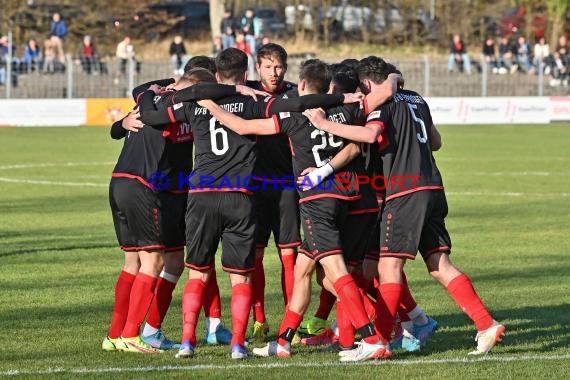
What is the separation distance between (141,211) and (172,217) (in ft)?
0.82

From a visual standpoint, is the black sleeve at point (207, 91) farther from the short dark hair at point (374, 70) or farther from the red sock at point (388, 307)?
the red sock at point (388, 307)

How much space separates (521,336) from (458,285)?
0.99 metres

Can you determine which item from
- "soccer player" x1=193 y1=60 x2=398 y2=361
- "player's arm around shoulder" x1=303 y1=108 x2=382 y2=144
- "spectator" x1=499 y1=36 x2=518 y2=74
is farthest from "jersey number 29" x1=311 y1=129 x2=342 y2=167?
"spectator" x1=499 y1=36 x2=518 y2=74

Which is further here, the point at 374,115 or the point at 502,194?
the point at 502,194

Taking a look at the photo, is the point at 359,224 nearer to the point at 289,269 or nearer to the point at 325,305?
the point at 325,305

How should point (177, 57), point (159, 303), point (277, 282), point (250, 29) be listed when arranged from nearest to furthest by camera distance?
point (159, 303) < point (277, 282) < point (177, 57) < point (250, 29)

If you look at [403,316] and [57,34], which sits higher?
[57,34]

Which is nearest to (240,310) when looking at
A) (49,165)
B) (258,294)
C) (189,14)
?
(258,294)

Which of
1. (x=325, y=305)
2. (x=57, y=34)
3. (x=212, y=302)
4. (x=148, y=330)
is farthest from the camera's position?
(x=57, y=34)

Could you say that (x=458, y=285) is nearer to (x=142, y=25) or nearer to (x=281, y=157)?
(x=281, y=157)

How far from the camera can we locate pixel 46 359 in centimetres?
855

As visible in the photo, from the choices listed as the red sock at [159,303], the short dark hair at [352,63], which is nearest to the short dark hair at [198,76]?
the short dark hair at [352,63]

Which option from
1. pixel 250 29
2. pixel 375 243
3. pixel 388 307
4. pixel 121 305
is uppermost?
pixel 250 29

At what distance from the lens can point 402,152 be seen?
8.72 m
